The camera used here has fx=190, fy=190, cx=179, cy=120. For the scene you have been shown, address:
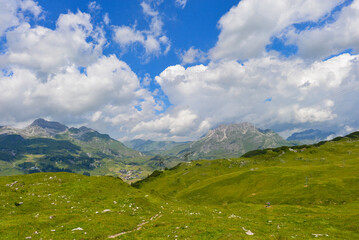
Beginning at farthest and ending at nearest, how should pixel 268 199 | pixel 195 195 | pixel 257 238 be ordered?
1. pixel 195 195
2. pixel 268 199
3. pixel 257 238

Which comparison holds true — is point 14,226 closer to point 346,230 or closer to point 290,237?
point 290,237

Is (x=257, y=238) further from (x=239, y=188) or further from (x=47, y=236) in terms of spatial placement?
(x=239, y=188)

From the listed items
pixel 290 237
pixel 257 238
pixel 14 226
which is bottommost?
pixel 290 237

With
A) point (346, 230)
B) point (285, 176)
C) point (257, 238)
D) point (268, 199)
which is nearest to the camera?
point (257, 238)

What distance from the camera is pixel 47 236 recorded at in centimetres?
2281

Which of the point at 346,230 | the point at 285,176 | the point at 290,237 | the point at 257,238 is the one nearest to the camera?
the point at 257,238

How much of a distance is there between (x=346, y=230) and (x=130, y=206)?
39.1 meters

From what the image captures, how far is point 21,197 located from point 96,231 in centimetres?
2844

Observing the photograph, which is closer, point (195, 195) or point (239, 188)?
point (239, 188)

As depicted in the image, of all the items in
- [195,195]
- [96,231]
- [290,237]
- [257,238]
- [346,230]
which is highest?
[96,231]

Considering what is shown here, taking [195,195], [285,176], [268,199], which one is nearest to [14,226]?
[268,199]

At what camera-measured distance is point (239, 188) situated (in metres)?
106

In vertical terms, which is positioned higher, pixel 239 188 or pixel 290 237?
pixel 290 237

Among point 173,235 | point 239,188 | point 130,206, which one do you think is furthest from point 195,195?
point 173,235
